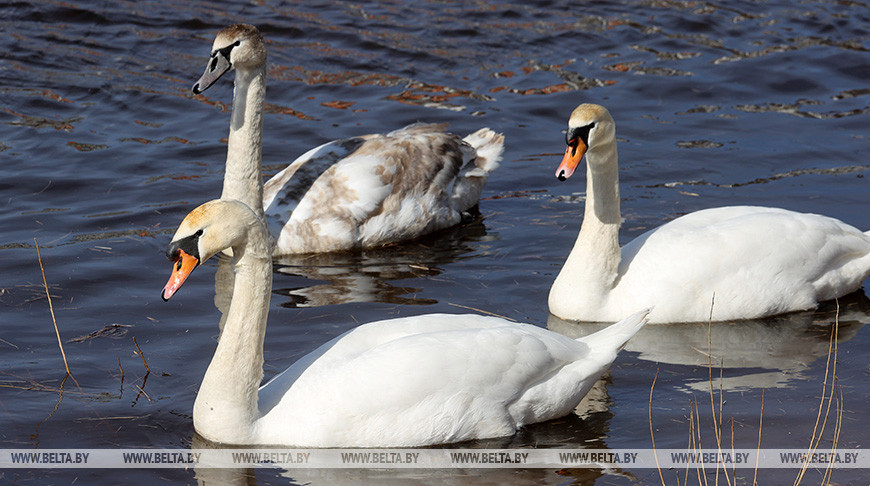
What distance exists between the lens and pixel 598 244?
8156mm

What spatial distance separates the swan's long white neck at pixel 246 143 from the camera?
9.59 m

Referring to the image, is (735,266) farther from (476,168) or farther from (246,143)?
(246,143)

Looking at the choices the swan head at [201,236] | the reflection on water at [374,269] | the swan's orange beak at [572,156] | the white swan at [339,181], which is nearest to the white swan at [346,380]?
the swan head at [201,236]

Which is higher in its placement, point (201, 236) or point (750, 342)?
point (201, 236)

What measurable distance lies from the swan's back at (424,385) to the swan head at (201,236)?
0.85 m

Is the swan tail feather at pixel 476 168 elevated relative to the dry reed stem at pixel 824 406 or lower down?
elevated

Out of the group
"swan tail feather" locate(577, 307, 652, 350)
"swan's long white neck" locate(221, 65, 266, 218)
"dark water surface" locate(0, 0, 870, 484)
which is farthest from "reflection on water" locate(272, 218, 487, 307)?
"swan tail feather" locate(577, 307, 652, 350)

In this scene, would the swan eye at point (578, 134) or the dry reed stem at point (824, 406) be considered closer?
the dry reed stem at point (824, 406)

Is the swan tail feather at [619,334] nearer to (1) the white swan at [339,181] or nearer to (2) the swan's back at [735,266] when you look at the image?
(2) the swan's back at [735,266]

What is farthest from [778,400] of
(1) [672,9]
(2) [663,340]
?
(1) [672,9]

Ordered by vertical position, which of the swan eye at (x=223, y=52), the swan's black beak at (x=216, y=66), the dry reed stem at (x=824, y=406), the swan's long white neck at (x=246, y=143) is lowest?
the dry reed stem at (x=824, y=406)

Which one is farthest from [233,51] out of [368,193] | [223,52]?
[368,193]

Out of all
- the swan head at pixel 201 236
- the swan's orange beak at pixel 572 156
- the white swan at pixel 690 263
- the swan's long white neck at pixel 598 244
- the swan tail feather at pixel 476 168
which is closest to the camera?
the swan head at pixel 201 236

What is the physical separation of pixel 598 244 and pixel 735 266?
3.07ft
